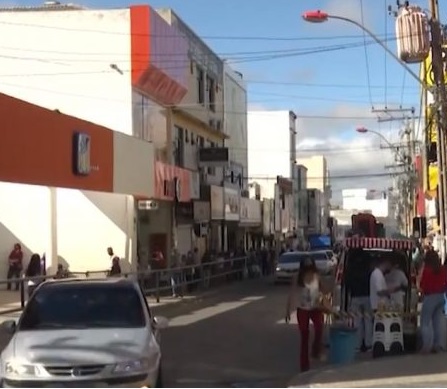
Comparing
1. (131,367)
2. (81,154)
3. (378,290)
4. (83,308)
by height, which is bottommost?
(131,367)

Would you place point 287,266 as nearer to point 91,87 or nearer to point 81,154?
point 91,87

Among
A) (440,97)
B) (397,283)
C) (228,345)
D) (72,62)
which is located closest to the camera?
(397,283)

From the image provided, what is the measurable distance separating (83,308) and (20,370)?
1.67 meters

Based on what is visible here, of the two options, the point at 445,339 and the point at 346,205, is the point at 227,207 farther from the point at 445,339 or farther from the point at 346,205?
the point at 346,205

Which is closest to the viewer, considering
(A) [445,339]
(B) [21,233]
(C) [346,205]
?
(A) [445,339]

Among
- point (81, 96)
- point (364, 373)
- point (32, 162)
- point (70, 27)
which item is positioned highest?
point (70, 27)

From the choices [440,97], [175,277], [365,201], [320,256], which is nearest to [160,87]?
[175,277]

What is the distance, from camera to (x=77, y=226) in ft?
101

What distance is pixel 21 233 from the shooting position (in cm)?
3002

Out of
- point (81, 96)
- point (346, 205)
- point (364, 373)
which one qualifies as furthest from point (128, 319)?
point (346, 205)

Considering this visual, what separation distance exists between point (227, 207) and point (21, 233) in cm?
1706

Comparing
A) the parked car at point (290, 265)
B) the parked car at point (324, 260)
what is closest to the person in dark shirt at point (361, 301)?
the parked car at point (324, 260)

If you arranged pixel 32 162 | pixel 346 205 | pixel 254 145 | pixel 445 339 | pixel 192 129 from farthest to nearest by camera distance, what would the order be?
pixel 346 205 < pixel 254 145 < pixel 192 129 < pixel 32 162 < pixel 445 339

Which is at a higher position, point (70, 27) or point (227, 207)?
point (70, 27)
